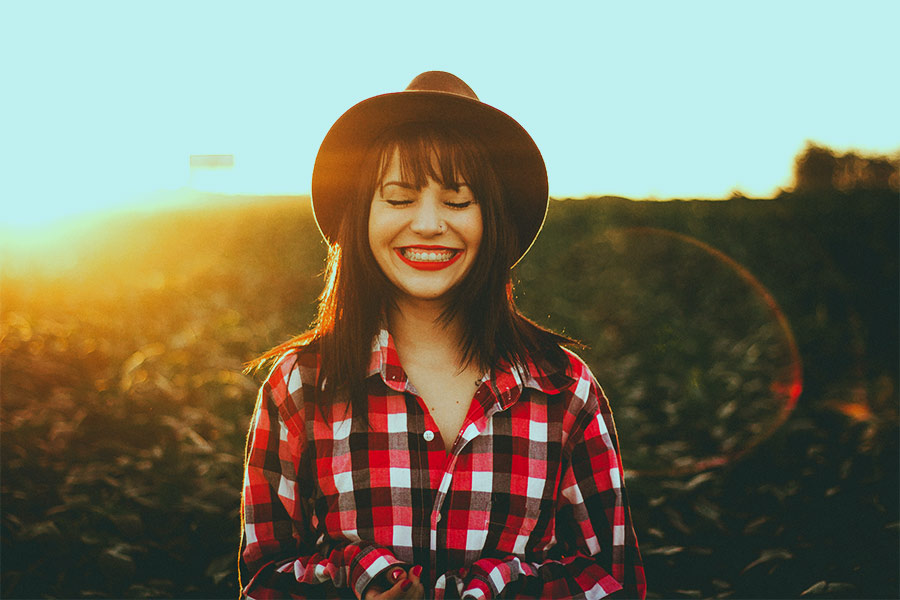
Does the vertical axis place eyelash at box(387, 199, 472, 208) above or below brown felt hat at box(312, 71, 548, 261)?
below

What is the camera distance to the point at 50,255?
7.45m

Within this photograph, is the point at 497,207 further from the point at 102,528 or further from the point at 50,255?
the point at 50,255

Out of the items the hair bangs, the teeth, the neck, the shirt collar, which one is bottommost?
the shirt collar

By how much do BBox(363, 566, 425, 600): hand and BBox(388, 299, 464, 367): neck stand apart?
50cm

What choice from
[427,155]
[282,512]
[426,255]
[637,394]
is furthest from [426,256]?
[637,394]

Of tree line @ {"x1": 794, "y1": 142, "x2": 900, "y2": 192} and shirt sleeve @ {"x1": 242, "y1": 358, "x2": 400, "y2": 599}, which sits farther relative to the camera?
tree line @ {"x1": 794, "y1": 142, "x2": 900, "y2": 192}

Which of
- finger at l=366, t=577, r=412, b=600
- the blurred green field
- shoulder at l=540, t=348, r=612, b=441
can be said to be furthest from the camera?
the blurred green field

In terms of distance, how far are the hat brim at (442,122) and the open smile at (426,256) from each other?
0.22 metres

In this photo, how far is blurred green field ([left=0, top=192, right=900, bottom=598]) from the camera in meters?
2.52

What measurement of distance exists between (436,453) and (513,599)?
37cm

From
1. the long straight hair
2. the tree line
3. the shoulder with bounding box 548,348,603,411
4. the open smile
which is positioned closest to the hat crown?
the long straight hair

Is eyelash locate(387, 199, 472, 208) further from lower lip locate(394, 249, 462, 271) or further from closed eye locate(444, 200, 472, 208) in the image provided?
lower lip locate(394, 249, 462, 271)

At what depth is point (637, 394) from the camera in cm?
455

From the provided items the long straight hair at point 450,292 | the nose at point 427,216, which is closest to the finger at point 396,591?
the long straight hair at point 450,292
